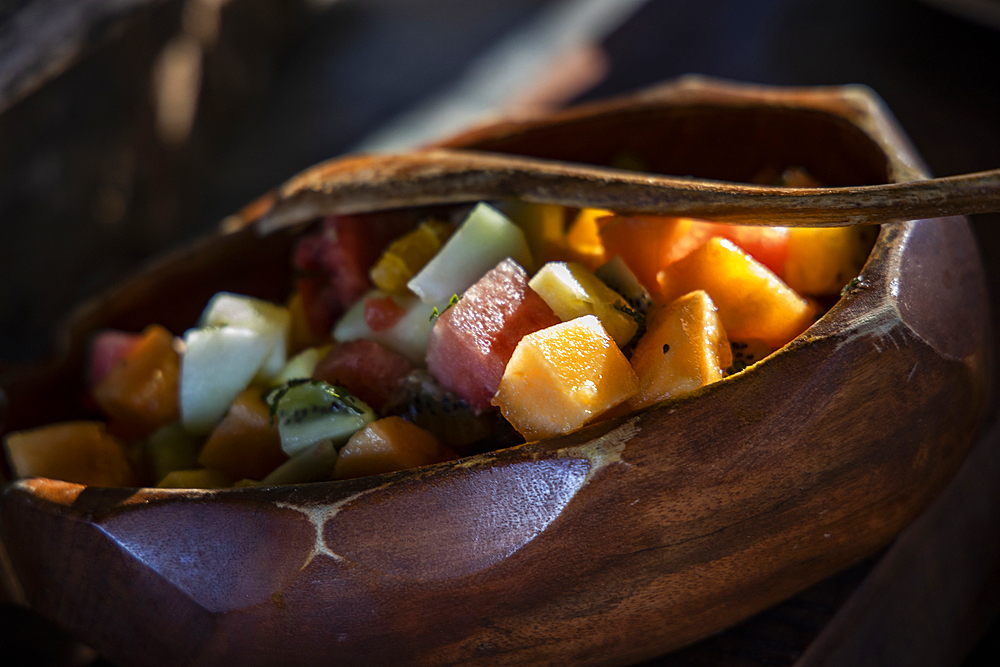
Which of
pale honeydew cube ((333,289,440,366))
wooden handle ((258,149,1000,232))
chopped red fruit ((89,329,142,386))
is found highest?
wooden handle ((258,149,1000,232))

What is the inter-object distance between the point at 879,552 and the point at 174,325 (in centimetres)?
92

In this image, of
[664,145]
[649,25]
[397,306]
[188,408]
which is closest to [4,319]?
[188,408]

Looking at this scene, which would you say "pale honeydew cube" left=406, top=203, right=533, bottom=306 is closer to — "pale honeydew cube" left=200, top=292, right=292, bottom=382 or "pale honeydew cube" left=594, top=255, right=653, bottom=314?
"pale honeydew cube" left=594, top=255, right=653, bottom=314

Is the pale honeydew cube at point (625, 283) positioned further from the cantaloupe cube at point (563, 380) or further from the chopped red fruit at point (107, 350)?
the chopped red fruit at point (107, 350)

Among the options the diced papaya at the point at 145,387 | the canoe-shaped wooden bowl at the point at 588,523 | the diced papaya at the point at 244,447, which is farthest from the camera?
the diced papaya at the point at 145,387

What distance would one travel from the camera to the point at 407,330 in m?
0.82

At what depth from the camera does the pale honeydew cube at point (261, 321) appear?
890mm

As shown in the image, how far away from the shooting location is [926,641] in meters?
0.77

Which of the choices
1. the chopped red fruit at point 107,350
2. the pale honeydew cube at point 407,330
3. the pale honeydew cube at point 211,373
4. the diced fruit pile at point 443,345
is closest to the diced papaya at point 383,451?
the diced fruit pile at point 443,345

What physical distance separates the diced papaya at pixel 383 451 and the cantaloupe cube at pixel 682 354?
7.7 inches

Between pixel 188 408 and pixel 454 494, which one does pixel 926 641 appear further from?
pixel 188 408

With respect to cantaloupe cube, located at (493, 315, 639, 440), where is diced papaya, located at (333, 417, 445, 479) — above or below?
below

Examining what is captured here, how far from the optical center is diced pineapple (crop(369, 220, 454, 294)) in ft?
2.76

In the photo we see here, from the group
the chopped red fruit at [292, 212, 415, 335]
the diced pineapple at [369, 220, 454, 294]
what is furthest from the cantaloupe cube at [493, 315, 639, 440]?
Result: the chopped red fruit at [292, 212, 415, 335]
